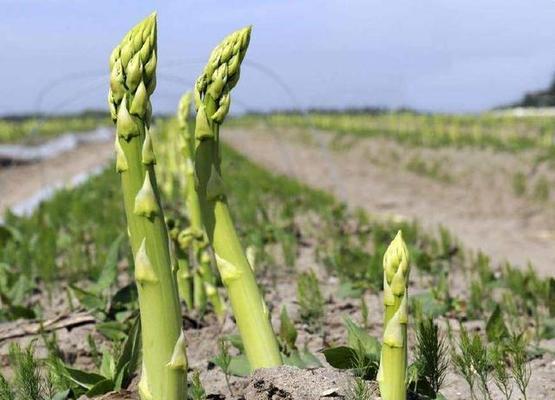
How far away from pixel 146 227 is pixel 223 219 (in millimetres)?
270

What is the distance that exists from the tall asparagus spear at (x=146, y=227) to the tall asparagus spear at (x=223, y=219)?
0.19m

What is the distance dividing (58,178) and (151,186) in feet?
53.5

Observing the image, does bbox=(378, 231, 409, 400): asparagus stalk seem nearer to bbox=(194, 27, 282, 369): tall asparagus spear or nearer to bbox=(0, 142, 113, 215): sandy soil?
bbox=(194, 27, 282, 369): tall asparagus spear

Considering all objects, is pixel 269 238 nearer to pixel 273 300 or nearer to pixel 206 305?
pixel 273 300

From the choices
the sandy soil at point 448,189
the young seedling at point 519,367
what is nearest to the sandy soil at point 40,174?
the sandy soil at point 448,189

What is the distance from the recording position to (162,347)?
178 cm

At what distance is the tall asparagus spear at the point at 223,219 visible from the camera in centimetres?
196

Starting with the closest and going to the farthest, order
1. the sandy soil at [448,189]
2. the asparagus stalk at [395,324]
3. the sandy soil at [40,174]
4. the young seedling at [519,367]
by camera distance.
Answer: the asparagus stalk at [395,324] < the young seedling at [519,367] < the sandy soil at [448,189] < the sandy soil at [40,174]

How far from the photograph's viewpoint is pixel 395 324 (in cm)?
173

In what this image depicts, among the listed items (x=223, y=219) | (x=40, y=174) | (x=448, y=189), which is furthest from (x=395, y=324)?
(x=40, y=174)

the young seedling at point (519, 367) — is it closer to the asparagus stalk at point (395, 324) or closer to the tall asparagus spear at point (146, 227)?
the asparagus stalk at point (395, 324)

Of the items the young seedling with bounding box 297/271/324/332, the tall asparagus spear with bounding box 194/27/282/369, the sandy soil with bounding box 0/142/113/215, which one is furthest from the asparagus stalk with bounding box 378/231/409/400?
the sandy soil with bounding box 0/142/113/215

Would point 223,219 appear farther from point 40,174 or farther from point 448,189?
point 40,174


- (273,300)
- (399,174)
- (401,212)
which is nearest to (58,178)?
(399,174)
